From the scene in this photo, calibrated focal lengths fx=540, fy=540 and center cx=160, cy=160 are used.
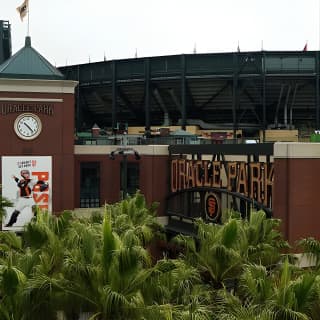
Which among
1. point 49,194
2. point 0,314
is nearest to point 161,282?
point 0,314

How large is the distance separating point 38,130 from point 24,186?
3.46 meters

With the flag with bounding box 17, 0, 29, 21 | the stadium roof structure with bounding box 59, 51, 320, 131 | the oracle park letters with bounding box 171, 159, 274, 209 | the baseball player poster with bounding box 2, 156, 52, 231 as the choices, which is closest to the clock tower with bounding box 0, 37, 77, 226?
the baseball player poster with bounding box 2, 156, 52, 231

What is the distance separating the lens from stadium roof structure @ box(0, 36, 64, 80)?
32.5 metres

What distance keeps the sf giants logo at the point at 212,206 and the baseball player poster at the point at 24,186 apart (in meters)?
10.2

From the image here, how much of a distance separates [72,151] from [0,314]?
23.5 meters

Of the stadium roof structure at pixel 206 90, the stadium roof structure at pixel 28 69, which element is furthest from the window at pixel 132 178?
the stadium roof structure at pixel 206 90

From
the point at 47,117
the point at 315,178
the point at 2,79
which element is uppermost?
the point at 2,79

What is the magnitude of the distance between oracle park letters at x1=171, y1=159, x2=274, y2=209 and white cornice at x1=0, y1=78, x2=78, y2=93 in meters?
7.99

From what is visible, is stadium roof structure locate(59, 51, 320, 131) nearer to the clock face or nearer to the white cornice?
the white cornice

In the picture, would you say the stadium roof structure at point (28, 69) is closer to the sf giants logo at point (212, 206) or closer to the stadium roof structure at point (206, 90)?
the sf giants logo at point (212, 206)

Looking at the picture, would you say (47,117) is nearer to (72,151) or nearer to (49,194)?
(72,151)

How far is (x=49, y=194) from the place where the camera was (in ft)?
107

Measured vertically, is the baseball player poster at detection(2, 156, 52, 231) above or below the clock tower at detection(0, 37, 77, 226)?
below

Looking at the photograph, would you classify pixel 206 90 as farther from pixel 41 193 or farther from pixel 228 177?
pixel 228 177
